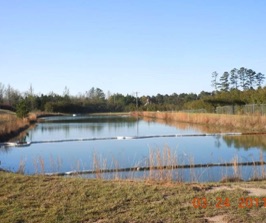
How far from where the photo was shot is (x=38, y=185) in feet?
16.9

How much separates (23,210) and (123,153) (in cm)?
727

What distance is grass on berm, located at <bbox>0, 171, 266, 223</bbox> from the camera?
12.5 feet

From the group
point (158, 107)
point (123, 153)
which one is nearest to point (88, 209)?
point (123, 153)

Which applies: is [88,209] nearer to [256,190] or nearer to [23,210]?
[23,210]

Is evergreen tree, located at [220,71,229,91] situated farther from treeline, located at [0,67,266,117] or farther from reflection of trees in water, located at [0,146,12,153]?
reflection of trees in water, located at [0,146,12,153]
